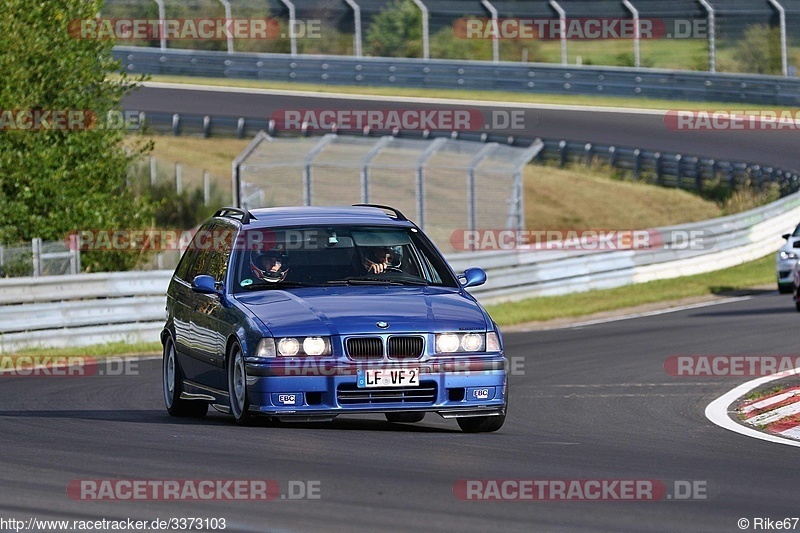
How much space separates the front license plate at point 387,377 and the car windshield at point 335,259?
41.3 inches

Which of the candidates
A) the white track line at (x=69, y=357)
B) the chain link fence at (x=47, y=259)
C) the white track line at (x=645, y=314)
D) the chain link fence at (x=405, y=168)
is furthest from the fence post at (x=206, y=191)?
the white track line at (x=69, y=357)

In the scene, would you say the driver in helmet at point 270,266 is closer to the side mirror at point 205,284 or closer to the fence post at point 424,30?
the side mirror at point 205,284

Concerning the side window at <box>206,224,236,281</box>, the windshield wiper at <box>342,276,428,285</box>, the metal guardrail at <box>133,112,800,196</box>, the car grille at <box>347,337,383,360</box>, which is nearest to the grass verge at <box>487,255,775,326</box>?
the metal guardrail at <box>133,112,800,196</box>

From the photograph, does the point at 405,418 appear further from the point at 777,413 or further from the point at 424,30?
the point at 424,30

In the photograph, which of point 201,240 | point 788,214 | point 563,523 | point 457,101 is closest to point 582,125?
point 457,101

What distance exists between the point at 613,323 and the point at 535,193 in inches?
676

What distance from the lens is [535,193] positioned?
39.9 m

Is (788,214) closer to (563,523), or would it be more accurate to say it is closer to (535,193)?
(535,193)

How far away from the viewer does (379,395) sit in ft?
33.6

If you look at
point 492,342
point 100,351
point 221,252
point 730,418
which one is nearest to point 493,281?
point 100,351

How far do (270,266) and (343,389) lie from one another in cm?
143

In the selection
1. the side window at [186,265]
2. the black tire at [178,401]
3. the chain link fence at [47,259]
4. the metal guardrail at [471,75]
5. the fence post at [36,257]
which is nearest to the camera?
the black tire at [178,401]

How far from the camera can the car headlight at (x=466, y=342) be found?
407 inches

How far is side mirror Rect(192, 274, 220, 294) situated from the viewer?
11.3 meters
